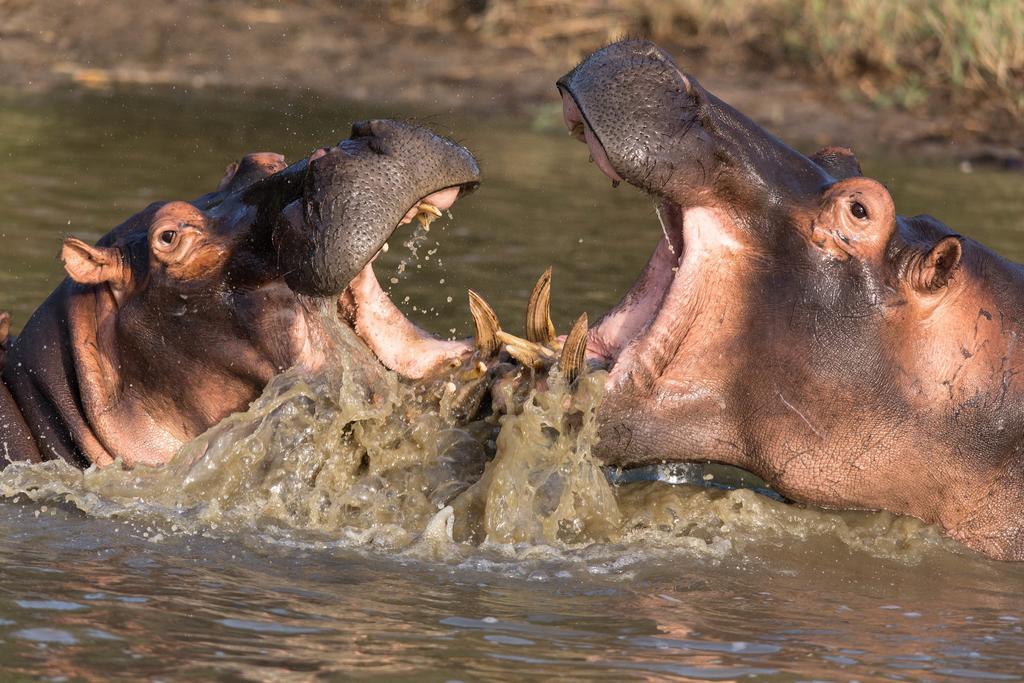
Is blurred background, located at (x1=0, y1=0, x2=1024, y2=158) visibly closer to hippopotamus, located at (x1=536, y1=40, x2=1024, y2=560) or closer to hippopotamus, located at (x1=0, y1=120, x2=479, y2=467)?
hippopotamus, located at (x1=0, y1=120, x2=479, y2=467)

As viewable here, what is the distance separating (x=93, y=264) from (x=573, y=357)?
1.38m

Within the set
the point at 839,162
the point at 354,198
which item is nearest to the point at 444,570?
the point at 354,198

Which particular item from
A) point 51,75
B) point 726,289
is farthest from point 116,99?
point 726,289

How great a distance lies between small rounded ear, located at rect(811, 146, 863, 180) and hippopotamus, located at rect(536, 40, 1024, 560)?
273mm

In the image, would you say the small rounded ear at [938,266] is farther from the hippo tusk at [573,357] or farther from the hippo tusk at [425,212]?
the hippo tusk at [425,212]

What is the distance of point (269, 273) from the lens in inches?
Answer: 188

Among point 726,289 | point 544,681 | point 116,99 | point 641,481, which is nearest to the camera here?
point 544,681

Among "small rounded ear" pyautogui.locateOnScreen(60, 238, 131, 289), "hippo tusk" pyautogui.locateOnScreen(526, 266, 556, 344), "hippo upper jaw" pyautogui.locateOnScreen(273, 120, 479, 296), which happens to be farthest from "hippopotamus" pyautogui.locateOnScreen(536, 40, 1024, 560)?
"small rounded ear" pyautogui.locateOnScreen(60, 238, 131, 289)

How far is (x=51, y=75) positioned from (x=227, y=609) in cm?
1110

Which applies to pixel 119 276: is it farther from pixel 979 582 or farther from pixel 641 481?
pixel 979 582

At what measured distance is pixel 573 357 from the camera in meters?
4.66

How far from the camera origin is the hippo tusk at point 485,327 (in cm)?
480

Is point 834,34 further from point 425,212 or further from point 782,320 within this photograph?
point 782,320

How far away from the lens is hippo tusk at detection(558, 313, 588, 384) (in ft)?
15.2
